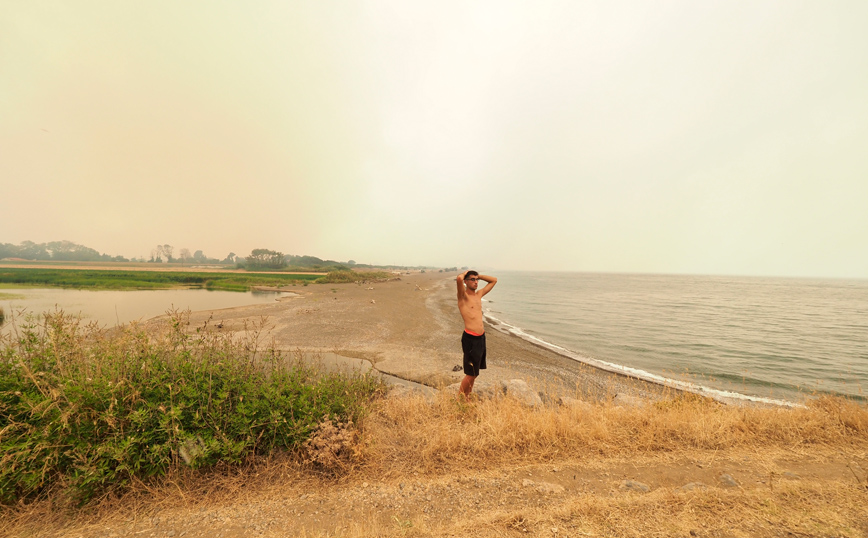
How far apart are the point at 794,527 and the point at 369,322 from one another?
2239cm

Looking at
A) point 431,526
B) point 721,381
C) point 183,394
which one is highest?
point 183,394

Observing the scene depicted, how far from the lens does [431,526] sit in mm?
3371

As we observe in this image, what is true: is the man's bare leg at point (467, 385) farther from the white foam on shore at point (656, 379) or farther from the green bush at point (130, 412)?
the white foam on shore at point (656, 379)

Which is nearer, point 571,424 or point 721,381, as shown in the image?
point 571,424

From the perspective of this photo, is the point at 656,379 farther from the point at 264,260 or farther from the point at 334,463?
the point at 264,260

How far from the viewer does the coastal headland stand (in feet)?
10.9

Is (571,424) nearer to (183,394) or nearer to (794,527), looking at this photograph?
(794,527)

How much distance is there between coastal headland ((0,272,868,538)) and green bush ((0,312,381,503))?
0.32 m

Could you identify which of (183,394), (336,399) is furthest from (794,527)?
(183,394)

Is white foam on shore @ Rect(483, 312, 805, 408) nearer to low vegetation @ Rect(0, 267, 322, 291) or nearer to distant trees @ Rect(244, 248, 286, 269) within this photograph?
low vegetation @ Rect(0, 267, 322, 291)

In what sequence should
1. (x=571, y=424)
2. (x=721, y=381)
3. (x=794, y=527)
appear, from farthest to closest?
(x=721, y=381) < (x=571, y=424) < (x=794, y=527)

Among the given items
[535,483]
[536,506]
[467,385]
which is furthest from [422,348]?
[536,506]

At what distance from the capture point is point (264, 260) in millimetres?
138625

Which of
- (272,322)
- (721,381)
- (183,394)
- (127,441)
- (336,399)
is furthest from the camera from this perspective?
(272,322)
